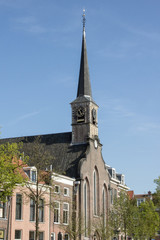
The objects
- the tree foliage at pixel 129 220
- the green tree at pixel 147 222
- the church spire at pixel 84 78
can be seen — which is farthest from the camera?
the church spire at pixel 84 78

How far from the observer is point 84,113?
60250mm

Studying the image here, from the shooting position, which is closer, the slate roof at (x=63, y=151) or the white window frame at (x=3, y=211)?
the white window frame at (x=3, y=211)

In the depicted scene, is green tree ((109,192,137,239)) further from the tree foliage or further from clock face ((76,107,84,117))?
clock face ((76,107,84,117))

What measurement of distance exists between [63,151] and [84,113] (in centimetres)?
676

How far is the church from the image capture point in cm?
5281

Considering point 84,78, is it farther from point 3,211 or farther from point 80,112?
point 3,211

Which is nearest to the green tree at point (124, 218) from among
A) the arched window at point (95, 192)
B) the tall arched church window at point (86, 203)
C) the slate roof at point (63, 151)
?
the tall arched church window at point (86, 203)

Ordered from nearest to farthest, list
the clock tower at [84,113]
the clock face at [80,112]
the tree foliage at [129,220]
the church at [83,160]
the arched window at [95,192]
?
the tree foliage at [129,220] < the church at [83,160] < the arched window at [95,192] < the clock tower at [84,113] < the clock face at [80,112]

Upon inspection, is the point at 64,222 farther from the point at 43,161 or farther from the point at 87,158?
the point at 43,161

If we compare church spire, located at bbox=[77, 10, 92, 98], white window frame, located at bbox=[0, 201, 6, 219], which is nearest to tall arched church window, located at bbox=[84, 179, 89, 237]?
church spire, located at bbox=[77, 10, 92, 98]

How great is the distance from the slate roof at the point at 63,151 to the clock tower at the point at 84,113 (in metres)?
1.31

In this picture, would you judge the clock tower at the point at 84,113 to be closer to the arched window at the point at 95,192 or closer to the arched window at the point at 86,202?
the arched window at the point at 95,192

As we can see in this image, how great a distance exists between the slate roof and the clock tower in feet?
4.31

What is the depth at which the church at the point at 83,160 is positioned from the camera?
2079 inches
